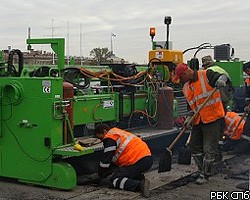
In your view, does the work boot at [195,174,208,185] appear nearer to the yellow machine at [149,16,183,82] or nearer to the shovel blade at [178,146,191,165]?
→ the shovel blade at [178,146,191,165]

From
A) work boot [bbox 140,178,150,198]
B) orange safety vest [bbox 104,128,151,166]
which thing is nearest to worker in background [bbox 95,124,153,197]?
orange safety vest [bbox 104,128,151,166]

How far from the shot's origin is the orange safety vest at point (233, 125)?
770 centimetres

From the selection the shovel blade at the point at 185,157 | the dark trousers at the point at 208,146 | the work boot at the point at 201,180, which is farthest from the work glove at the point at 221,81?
the shovel blade at the point at 185,157

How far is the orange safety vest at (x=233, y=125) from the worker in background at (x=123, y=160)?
7.89 feet

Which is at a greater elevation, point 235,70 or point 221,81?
point 235,70

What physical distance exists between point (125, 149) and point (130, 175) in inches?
12.3

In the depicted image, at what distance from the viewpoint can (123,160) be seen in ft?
18.8

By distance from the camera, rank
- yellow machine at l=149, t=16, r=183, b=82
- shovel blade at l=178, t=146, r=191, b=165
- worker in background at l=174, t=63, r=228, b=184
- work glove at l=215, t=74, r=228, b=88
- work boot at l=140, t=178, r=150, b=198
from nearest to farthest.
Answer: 1. work boot at l=140, t=178, r=150, b=198
2. work glove at l=215, t=74, r=228, b=88
3. worker in background at l=174, t=63, r=228, b=184
4. shovel blade at l=178, t=146, r=191, b=165
5. yellow machine at l=149, t=16, r=183, b=82

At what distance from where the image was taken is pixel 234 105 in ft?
34.0

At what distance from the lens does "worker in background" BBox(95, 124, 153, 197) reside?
18.3ft

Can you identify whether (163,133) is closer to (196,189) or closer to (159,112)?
(159,112)

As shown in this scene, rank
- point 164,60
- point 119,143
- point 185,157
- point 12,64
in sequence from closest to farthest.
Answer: point 119,143 < point 12,64 < point 185,157 < point 164,60

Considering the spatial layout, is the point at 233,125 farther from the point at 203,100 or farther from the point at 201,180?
the point at 201,180

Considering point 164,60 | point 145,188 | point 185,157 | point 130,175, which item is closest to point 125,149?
point 130,175
